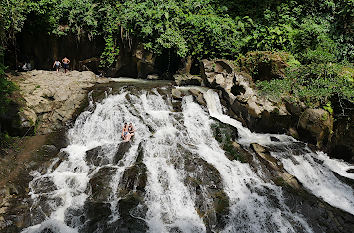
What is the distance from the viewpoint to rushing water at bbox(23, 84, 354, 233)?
6.52 m

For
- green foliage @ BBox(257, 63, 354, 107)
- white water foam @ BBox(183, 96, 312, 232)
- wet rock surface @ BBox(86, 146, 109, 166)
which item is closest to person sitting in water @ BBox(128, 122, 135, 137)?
wet rock surface @ BBox(86, 146, 109, 166)

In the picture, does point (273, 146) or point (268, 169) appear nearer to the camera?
point (268, 169)

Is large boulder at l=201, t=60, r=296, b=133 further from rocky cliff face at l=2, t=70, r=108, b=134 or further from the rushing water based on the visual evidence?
rocky cliff face at l=2, t=70, r=108, b=134

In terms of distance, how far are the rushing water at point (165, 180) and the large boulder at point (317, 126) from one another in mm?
710

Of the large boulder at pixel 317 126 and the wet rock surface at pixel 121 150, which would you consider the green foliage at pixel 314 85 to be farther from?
the wet rock surface at pixel 121 150

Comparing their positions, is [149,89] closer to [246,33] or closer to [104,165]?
[104,165]

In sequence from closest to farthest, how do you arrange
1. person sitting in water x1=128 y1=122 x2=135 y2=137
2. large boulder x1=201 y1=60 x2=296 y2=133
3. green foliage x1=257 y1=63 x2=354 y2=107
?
person sitting in water x1=128 y1=122 x2=135 y2=137 < green foliage x1=257 y1=63 x2=354 y2=107 < large boulder x1=201 y1=60 x2=296 y2=133

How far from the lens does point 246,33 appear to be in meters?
15.5

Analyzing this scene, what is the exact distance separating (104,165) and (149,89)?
5018mm

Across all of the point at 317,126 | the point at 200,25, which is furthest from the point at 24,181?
the point at 200,25

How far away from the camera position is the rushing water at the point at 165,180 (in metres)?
6.52

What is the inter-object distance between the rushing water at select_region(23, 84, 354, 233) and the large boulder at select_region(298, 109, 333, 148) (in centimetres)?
71

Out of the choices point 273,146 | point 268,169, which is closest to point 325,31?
point 273,146

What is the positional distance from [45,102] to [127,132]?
4.22m
